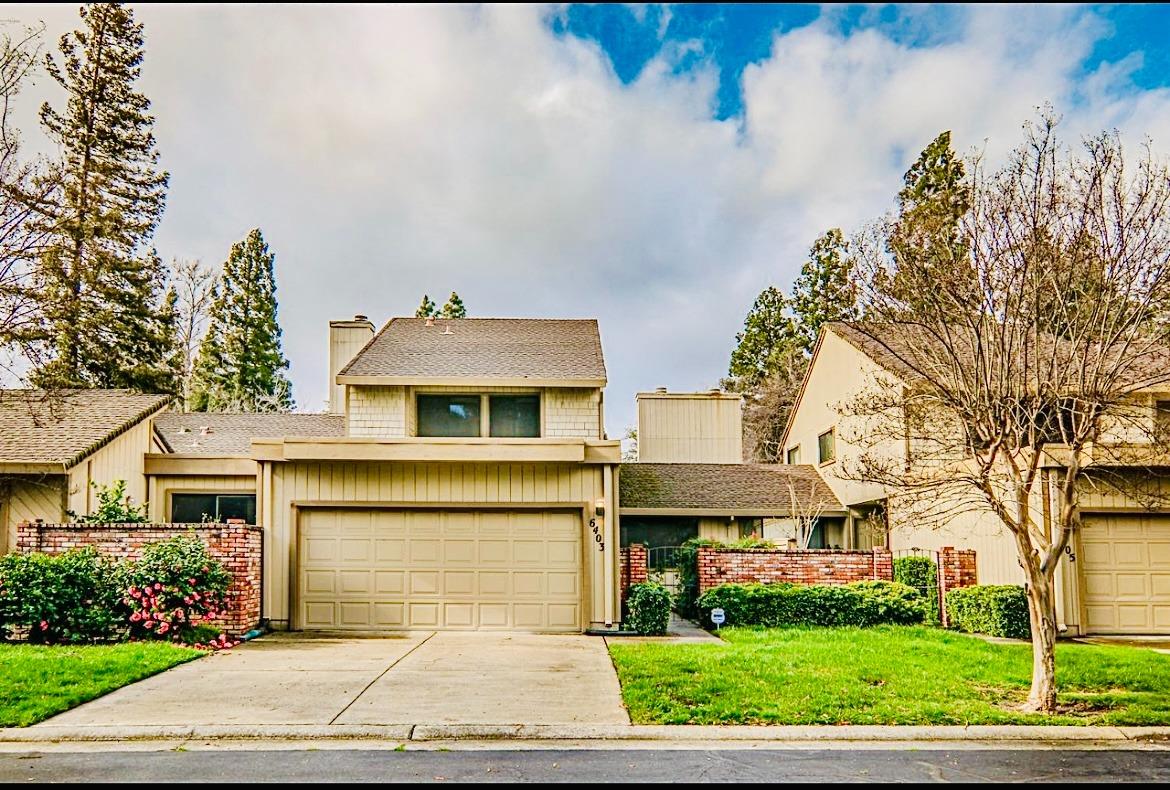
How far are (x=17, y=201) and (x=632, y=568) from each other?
1036cm

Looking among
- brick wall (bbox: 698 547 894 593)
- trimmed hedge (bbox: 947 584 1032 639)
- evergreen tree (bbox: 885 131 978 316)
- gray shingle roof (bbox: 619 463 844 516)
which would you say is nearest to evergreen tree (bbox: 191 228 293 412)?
gray shingle roof (bbox: 619 463 844 516)

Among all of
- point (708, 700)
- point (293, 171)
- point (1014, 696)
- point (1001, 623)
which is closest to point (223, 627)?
point (293, 171)

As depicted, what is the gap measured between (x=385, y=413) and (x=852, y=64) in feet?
38.6

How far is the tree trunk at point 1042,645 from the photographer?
8.86 metres

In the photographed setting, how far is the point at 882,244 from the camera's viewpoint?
37.3 ft

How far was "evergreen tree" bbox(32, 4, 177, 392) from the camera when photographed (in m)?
30.2

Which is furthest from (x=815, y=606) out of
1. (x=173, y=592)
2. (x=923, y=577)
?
(x=173, y=592)

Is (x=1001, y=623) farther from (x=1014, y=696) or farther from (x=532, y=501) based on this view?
(x=532, y=501)

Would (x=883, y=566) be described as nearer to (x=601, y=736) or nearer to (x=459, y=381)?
(x=459, y=381)

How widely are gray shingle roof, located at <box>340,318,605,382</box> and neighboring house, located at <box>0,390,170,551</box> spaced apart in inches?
181

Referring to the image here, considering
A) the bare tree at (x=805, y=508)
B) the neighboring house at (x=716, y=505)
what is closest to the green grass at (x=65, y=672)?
the neighboring house at (x=716, y=505)

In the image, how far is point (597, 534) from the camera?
49.8 feet

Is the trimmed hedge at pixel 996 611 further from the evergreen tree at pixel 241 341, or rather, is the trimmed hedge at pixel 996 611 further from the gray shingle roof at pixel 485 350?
the evergreen tree at pixel 241 341

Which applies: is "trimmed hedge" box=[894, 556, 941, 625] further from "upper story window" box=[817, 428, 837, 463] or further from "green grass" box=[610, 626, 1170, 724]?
"upper story window" box=[817, 428, 837, 463]
